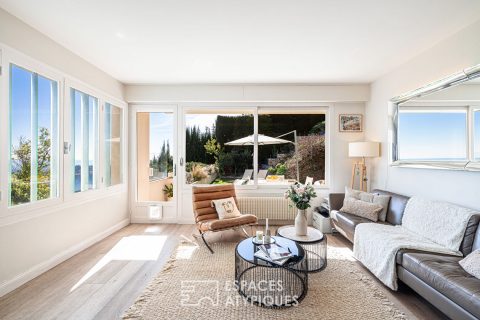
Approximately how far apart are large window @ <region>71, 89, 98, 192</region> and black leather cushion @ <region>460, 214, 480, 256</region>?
4448mm

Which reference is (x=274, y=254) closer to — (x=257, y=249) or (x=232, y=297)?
(x=257, y=249)

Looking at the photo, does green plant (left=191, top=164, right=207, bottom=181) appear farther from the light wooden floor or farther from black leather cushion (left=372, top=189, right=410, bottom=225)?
black leather cushion (left=372, top=189, right=410, bottom=225)

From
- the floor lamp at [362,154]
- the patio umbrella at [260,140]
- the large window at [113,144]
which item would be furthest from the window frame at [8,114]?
the floor lamp at [362,154]

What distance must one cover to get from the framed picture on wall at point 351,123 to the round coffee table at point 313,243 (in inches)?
95.7

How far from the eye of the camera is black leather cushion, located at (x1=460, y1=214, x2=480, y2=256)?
2121 millimetres

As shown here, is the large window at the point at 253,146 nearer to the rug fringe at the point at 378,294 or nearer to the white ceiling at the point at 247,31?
the white ceiling at the point at 247,31

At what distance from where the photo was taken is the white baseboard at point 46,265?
2207 mm

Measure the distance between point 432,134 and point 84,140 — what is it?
185 inches

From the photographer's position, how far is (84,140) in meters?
3.35

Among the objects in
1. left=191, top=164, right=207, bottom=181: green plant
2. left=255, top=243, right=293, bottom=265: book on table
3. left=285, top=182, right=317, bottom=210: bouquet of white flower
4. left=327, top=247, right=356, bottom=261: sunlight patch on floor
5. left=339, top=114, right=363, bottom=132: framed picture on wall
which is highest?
left=339, top=114, right=363, bottom=132: framed picture on wall

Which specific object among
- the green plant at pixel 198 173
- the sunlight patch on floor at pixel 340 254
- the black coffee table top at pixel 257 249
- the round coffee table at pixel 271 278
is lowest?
the sunlight patch on floor at pixel 340 254

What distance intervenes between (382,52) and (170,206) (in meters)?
4.22

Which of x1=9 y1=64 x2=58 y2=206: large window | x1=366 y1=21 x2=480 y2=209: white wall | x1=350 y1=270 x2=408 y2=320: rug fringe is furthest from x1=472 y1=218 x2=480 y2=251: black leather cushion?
x1=9 y1=64 x2=58 y2=206: large window

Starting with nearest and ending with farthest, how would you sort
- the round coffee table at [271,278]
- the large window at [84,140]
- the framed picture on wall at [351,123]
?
the round coffee table at [271,278] < the large window at [84,140] < the framed picture on wall at [351,123]
